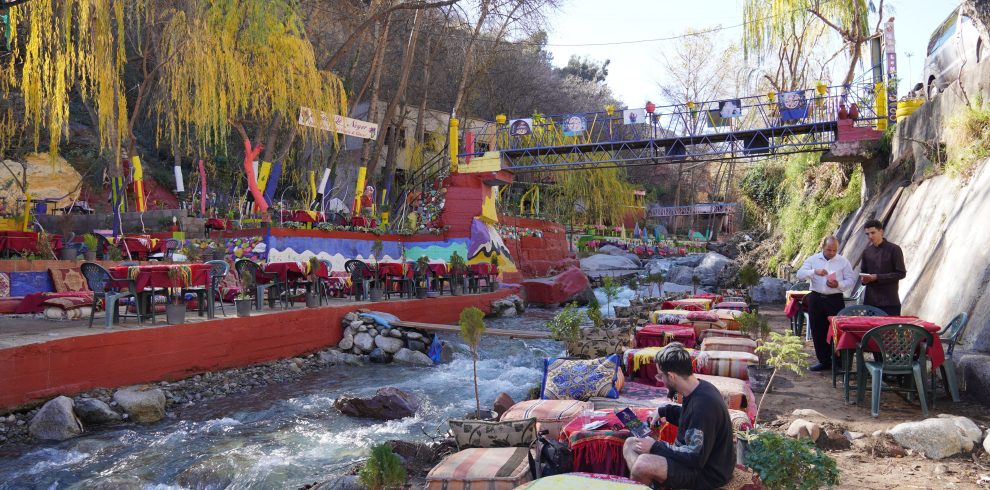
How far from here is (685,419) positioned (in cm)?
371

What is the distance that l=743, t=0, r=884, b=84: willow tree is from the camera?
20234 millimetres

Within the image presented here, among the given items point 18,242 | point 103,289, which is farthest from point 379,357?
point 18,242

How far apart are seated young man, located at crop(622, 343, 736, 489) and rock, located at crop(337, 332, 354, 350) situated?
385 inches

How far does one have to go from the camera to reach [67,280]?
1205 cm

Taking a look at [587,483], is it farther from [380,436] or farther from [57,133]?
[57,133]

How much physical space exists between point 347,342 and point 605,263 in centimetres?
1764

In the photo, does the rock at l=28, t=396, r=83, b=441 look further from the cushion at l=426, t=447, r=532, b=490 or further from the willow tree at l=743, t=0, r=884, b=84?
the willow tree at l=743, t=0, r=884, b=84

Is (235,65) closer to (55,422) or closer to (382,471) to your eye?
(55,422)

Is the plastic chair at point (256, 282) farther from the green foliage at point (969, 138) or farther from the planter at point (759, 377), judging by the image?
the green foliage at point (969, 138)

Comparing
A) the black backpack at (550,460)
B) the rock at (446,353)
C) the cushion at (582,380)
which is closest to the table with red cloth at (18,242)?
the rock at (446,353)

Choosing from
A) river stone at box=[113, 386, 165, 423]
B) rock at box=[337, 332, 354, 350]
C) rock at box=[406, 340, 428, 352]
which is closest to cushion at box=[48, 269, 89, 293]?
rock at box=[337, 332, 354, 350]

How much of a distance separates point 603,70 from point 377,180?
3121 cm

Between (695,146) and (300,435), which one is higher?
(695,146)

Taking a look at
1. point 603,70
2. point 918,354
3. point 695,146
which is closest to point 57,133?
point 918,354
